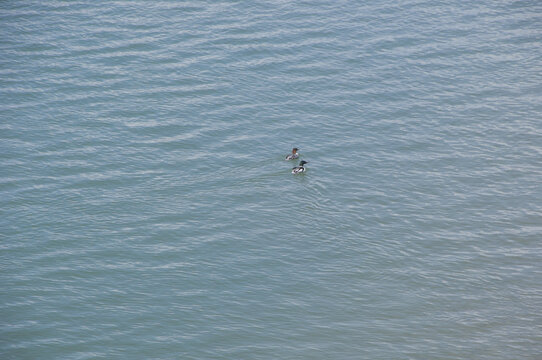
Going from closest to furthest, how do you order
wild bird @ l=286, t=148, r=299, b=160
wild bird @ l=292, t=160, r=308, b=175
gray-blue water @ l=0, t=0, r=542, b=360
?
gray-blue water @ l=0, t=0, r=542, b=360
wild bird @ l=292, t=160, r=308, b=175
wild bird @ l=286, t=148, r=299, b=160

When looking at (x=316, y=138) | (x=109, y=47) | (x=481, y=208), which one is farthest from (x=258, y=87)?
(x=481, y=208)

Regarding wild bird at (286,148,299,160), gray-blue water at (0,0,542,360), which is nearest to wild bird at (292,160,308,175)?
gray-blue water at (0,0,542,360)

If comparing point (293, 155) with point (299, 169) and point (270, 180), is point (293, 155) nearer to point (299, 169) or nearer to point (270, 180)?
point (299, 169)

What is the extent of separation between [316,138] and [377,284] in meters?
16.7

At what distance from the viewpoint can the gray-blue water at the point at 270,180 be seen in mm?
37219

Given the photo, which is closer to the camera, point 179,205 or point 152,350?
point 152,350

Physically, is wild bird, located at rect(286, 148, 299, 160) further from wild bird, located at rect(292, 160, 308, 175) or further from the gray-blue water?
wild bird, located at rect(292, 160, 308, 175)

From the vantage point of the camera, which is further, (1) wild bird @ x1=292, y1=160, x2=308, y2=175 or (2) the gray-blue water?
→ (1) wild bird @ x1=292, y1=160, x2=308, y2=175

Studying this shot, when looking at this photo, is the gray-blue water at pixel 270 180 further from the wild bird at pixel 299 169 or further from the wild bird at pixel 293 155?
the wild bird at pixel 299 169

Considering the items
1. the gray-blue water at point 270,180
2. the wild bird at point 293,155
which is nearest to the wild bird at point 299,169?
the gray-blue water at point 270,180

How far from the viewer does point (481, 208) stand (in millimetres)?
46656

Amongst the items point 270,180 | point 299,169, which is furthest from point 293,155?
point 270,180

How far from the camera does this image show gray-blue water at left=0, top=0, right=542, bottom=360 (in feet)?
122

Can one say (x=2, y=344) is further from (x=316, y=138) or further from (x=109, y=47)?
(x=109, y=47)
